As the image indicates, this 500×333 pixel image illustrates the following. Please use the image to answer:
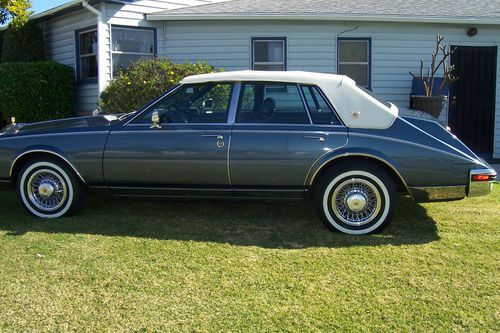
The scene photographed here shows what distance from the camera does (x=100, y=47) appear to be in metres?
9.84

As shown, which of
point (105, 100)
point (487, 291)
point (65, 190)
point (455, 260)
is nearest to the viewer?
point (487, 291)

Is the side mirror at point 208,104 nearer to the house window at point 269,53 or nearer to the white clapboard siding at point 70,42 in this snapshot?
the house window at point 269,53

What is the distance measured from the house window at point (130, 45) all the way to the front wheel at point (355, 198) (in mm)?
6612

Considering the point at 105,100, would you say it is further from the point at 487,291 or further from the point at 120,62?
the point at 487,291

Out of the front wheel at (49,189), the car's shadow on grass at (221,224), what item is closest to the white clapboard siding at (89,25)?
the car's shadow on grass at (221,224)

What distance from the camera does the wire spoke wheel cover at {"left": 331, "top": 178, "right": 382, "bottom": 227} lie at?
191 inches

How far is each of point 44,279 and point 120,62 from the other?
7230 mm

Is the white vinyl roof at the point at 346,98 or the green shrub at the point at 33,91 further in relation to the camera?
the green shrub at the point at 33,91

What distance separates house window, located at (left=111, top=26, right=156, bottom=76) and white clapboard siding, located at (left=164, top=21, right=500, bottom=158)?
1.04ft

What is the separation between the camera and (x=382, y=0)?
38.7 feet

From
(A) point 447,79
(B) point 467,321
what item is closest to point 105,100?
(A) point 447,79

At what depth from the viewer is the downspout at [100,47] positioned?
978 centimetres

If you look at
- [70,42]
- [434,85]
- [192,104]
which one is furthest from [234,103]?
[70,42]

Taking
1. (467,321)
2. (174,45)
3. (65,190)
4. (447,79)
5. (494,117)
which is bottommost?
(467,321)
